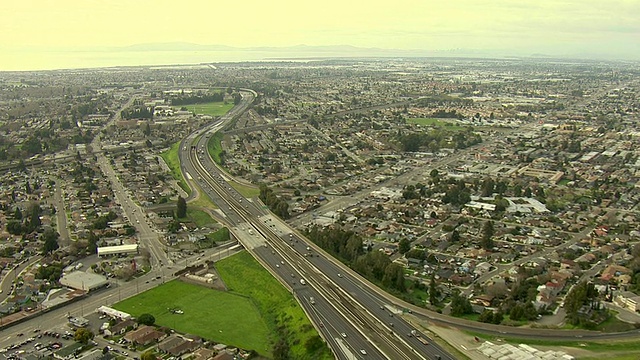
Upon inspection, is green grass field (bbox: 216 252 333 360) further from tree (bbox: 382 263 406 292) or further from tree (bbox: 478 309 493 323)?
tree (bbox: 478 309 493 323)

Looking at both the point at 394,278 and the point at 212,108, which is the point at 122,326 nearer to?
the point at 394,278

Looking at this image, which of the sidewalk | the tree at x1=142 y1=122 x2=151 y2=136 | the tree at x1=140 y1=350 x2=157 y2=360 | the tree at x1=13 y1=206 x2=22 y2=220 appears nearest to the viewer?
the sidewalk

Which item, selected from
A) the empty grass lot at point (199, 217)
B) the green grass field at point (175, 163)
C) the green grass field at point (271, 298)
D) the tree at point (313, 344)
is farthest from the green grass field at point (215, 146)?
the tree at point (313, 344)

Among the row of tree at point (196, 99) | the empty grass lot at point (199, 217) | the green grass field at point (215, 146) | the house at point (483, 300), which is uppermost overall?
the row of tree at point (196, 99)

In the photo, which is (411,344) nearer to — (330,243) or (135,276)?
(330,243)

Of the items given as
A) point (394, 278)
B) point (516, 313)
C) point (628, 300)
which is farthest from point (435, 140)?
point (516, 313)

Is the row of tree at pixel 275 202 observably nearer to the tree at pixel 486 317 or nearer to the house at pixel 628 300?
the tree at pixel 486 317

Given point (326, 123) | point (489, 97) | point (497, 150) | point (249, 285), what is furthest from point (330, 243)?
point (489, 97)

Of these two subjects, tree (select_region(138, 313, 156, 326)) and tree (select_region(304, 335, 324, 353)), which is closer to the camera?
tree (select_region(304, 335, 324, 353))

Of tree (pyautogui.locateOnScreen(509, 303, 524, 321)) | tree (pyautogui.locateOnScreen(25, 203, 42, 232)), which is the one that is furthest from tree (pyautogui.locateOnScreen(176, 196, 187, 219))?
tree (pyautogui.locateOnScreen(509, 303, 524, 321))
